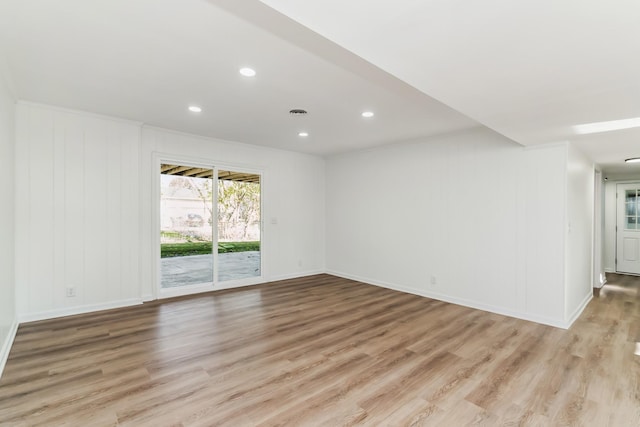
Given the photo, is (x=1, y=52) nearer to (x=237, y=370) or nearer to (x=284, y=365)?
(x=237, y=370)

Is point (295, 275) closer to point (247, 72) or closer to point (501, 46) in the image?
point (247, 72)

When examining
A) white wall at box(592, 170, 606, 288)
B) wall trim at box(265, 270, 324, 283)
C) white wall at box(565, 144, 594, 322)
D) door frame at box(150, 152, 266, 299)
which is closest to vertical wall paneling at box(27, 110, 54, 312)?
door frame at box(150, 152, 266, 299)

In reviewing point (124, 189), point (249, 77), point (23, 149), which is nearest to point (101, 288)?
point (124, 189)

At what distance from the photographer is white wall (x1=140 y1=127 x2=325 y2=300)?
4617mm

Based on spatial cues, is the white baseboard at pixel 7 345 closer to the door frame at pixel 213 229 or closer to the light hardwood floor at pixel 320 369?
the light hardwood floor at pixel 320 369

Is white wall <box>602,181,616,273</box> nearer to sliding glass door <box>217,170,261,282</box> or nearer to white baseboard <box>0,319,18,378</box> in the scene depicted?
sliding glass door <box>217,170,261,282</box>

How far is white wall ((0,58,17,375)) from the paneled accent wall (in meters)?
0.29

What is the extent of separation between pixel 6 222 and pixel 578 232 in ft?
21.9

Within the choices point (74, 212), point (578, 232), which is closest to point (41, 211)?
point (74, 212)

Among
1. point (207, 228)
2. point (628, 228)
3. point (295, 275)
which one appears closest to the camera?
point (207, 228)

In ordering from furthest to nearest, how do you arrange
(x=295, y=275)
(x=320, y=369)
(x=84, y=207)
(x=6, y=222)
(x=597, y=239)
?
(x=295, y=275) → (x=597, y=239) → (x=84, y=207) → (x=6, y=222) → (x=320, y=369)

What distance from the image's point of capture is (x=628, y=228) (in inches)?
267

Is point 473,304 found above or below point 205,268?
below

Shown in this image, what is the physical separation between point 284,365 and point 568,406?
7.03ft
